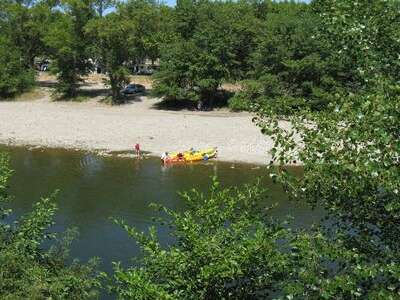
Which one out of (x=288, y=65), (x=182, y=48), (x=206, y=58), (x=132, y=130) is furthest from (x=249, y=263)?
(x=182, y=48)

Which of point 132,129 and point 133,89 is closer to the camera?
point 132,129

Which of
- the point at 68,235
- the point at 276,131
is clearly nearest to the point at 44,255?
the point at 68,235

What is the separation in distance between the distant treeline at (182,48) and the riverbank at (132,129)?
3076 mm

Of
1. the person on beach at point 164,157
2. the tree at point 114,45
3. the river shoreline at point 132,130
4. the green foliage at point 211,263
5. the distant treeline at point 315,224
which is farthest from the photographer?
the tree at point 114,45

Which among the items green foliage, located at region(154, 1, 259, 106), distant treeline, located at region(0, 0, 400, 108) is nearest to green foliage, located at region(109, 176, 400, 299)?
distant treeline, located at region(0, 0, 400, 108)

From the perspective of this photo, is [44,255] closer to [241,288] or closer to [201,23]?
[241,288]

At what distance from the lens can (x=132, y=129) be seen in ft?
169

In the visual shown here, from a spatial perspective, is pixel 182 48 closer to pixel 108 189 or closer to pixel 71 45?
pixel 71 45

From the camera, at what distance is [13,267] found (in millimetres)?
11930

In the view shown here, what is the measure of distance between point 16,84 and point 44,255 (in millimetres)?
58053

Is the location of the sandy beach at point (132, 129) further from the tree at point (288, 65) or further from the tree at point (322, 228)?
the tree at point (322, 228)

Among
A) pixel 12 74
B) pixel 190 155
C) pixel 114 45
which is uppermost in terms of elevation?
pixel 114 45

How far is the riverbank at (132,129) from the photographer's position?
46219mm

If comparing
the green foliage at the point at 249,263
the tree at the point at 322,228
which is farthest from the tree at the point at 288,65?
the tree at the point at 322,228
